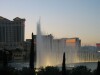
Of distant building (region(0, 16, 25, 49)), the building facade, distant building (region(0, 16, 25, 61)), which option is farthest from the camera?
the building facade

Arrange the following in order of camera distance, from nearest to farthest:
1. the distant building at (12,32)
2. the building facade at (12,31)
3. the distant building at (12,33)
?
the distant building at (12,33) < the distant building at (12,32) < the building facade at (12,31)

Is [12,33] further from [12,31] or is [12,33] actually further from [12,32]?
[12,31]

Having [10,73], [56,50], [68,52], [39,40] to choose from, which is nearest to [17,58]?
[68,52]

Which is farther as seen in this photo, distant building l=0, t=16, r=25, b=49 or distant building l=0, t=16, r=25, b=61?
distant building l=0, t=16, r=25, b=49

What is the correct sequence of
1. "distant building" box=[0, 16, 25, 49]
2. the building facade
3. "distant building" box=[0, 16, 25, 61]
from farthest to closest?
the building facade
"distant building" box=[0, 16, 25, 49]
"distant building" box=[0, 16, 25, 61]

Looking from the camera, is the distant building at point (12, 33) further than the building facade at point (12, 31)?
No

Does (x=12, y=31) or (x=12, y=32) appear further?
(x=12, y=31)

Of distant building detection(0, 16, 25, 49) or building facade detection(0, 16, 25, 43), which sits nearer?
distant building detection(0, 16, 25, 49)

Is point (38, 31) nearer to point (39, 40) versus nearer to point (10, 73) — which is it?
point (39, 40)

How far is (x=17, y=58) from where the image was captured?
9044 cm

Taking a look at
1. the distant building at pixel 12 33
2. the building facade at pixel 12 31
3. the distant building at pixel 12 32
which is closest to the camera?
the distant building at pixel 12 33

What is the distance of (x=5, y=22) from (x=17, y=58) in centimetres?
3404

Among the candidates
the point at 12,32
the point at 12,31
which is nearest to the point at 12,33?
the point at 12,32

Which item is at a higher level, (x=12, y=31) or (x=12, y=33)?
(x=12, y=31)
